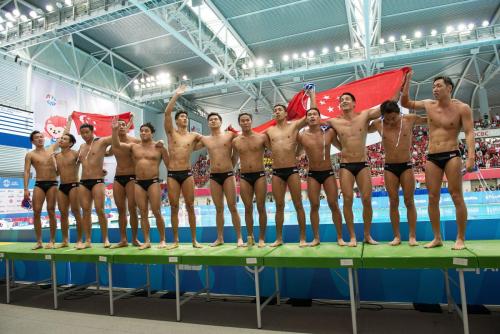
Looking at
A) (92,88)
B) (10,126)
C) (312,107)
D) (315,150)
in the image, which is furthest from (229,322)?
(92,88)

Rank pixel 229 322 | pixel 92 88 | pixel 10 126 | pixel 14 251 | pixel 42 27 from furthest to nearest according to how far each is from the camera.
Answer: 1. pixel 92 88
2. pixel 42 27
3. pixel 10 126
4. pixel 14 251
5. pixel 229 322

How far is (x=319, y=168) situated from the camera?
525 centimetres

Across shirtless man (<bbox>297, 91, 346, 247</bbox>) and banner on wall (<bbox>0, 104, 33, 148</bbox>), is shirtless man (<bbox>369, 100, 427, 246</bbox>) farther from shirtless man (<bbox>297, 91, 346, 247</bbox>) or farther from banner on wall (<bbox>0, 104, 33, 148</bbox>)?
banner on wall (<bbox>0, 104, 33, 148</bbox>)

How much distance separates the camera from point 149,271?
6.89 m

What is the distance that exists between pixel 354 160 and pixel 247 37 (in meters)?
16.3

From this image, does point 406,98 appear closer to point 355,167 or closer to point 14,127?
point 355,167

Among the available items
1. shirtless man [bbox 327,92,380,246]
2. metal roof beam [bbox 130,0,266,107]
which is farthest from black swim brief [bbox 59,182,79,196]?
metal roof beam [bbox 130,0,266,107]

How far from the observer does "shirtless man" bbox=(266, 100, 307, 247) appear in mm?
5398

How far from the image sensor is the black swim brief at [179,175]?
19.3 feet

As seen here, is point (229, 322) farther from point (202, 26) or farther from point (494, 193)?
point (202, 26)

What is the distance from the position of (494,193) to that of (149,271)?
35.4 ft

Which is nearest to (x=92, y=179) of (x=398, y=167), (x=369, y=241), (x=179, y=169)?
(x=179, y=169)

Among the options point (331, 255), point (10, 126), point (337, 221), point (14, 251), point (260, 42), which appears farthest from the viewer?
point (260, 42)

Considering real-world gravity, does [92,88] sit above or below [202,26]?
below
